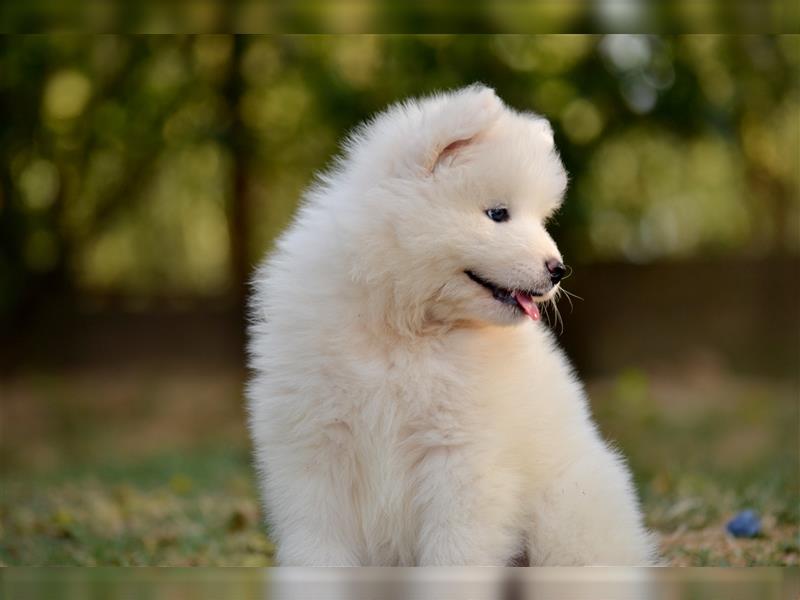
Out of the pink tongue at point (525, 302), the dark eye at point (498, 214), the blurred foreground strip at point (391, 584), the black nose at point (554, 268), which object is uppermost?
the dark eye at point (498, 214)

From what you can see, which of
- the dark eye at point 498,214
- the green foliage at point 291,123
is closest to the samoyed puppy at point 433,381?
the dark eye at point 498,214

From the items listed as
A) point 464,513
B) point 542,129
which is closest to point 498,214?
point 542,129

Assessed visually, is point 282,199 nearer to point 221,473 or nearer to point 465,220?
point 221,473

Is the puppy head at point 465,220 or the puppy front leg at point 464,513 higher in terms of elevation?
the puppy head at point 465,220

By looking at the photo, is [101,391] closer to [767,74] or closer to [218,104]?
[218,104]

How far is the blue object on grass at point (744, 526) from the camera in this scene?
4.60 metres

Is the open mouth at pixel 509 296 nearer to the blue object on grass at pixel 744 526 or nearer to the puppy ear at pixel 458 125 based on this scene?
the puppy ear at pixel 458 125

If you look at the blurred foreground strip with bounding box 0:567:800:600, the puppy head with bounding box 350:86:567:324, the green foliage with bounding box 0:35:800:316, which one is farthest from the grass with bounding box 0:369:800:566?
the green foliage with bounding box 0:35:800:316

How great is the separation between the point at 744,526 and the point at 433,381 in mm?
1998

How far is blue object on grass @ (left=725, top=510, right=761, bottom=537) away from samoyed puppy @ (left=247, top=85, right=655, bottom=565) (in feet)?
4.24

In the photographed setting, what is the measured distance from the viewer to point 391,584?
2.62 metres

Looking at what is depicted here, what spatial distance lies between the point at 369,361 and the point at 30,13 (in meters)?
1.44

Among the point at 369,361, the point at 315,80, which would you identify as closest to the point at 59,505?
the point at 369,361

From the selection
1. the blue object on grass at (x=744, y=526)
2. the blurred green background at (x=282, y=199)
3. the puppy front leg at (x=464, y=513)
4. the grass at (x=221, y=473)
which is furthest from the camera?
the blurred green background at (x=282, y=199)
